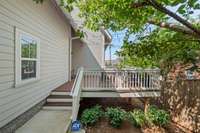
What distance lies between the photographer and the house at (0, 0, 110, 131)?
15.9ft

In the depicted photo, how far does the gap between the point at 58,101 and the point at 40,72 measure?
4.61ft

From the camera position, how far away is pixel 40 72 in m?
7.42

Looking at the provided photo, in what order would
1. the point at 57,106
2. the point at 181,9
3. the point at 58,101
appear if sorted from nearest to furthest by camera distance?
the point at 181,9 → the point at 57,106 → the point at 58,101

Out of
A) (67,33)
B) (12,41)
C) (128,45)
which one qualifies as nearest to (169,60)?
(128,45)

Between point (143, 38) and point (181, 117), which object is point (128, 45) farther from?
point (181, 117)

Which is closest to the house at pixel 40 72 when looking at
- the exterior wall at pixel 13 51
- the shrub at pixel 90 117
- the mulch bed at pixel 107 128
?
the exterior wall at pixel 13 51

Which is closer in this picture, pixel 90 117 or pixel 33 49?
pixel 33 49

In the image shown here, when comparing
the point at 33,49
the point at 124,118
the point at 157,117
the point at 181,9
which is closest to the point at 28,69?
the point at 33,49

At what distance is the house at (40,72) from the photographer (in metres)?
4.98

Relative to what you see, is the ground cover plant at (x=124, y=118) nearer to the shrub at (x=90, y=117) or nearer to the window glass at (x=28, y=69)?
the shrub at (x=90, y=117)

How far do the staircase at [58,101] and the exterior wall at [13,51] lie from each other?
0.27 m

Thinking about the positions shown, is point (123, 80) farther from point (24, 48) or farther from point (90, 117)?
point (24, 48)

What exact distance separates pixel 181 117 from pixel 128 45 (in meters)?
4.81

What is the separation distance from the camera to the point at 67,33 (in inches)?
519
